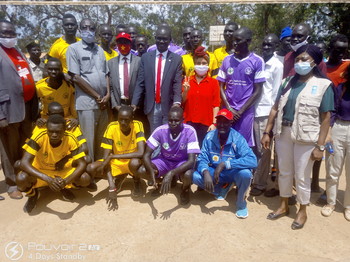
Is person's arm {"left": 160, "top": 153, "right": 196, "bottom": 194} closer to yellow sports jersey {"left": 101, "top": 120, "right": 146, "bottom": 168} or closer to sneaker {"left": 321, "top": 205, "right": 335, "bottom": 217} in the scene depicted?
yellow sports jersey {"left": 101, "top": 120, "right": 146, "bottom": 168}

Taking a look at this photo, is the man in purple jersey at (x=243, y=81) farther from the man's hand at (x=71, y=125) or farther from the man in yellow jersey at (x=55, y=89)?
the man in yellow jersey at (x=55, y=89)

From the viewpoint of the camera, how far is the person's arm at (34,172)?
3.62 m

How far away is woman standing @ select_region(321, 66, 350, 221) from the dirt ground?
18cm

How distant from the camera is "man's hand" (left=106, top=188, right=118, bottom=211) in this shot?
393 centimetres

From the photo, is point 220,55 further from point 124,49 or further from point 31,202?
point 31,202

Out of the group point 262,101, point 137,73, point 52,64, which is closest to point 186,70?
point 137,73

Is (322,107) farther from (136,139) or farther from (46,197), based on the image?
(46,197)

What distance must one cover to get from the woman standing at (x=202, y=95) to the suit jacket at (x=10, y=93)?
2399 mm

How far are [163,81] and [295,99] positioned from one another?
1906mm

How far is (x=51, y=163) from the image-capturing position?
4023mm

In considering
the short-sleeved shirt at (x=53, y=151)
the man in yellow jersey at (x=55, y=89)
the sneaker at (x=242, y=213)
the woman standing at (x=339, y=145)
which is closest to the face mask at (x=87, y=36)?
the man in yellow jersey at (x=55, y=89)

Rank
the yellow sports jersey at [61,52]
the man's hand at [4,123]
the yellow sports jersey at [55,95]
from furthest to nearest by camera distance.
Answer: the yellow sports jersey at [61,52], the yellow sports jersey at [55,95], the man's hand at [4,123]

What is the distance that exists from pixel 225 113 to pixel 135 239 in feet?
6.10

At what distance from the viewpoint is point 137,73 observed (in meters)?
4.71
